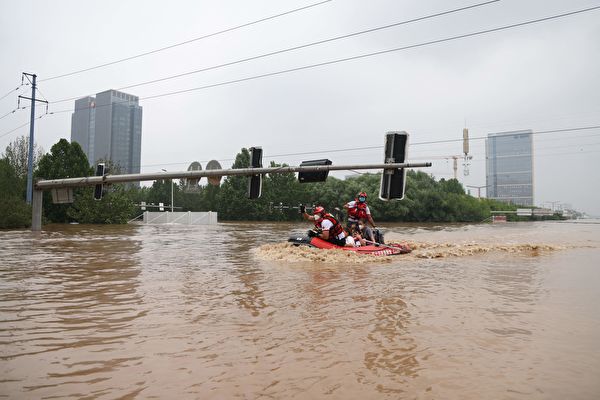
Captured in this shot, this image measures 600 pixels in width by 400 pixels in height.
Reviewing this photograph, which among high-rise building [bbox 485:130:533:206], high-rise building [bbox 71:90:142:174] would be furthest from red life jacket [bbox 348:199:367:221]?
high-rise building [bbox 485:130:533:206]

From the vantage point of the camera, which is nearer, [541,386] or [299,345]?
[541,386]

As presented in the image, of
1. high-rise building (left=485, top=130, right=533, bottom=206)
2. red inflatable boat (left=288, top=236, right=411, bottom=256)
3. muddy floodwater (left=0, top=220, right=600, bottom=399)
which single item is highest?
high-rise building (left=485, top=130, right=533, bottom=206)

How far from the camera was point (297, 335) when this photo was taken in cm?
464

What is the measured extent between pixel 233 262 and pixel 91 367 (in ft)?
26.3

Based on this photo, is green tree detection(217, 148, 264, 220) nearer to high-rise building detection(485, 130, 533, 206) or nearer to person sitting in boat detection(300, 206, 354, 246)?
high-rise building detection(485, 130, 533, 206)

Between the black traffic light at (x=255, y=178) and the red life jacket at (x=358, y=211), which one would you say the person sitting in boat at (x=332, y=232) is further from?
the black traffic light at (x=255, y=178)

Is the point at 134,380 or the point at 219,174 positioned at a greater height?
the point at 219,174

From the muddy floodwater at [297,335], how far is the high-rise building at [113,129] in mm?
49478

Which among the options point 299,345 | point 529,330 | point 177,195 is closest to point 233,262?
point 299,345

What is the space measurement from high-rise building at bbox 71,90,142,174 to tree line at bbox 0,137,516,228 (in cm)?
342

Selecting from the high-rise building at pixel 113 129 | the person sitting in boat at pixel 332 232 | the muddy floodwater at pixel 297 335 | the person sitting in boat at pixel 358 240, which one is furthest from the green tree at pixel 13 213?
the person sitting in boat at pixel 358 240

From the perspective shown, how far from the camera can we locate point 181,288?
740 centimetres

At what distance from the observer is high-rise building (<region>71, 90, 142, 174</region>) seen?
5322 centimetres

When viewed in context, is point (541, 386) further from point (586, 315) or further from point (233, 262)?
point (233, 262)
